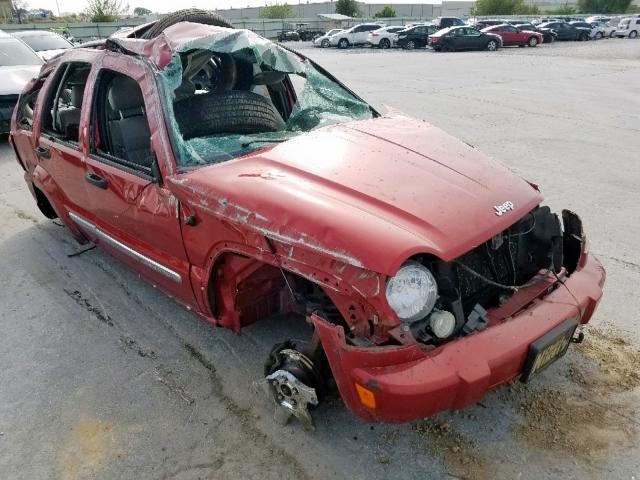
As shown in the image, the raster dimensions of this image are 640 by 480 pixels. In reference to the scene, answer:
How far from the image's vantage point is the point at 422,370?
75.1 inches

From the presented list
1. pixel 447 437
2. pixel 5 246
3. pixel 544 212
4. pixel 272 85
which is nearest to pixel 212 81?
pixel 272 85

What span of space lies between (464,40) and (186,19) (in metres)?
25.3

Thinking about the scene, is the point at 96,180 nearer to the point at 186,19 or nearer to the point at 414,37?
the point at 186,19

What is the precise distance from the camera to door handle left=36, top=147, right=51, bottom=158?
3.74 metres

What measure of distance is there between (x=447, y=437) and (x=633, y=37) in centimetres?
4022

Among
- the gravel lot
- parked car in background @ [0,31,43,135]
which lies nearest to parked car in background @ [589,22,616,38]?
parked car in background @ [0,31,43,135]

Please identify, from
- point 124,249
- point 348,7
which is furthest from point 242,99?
point 348,7

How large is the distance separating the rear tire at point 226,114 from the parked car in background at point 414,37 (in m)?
28.0

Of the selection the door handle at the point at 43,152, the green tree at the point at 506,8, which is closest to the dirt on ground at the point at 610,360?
the door handle at the point at 43,152

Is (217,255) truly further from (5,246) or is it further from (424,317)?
(5,246)

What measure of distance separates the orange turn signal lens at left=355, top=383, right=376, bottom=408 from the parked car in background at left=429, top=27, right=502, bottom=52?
88.3 feet

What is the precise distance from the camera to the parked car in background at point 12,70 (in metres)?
7.78

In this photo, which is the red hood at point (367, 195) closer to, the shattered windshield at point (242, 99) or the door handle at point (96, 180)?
the shattered windshield at point (242, 99)

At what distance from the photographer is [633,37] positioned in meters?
34.0
